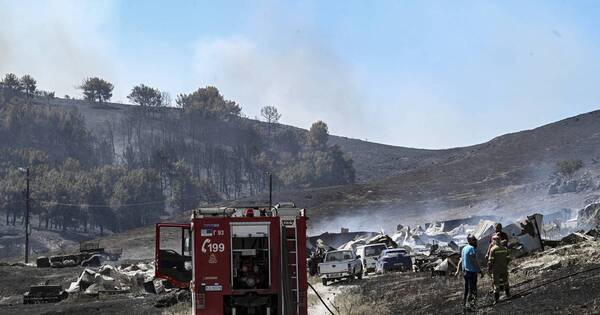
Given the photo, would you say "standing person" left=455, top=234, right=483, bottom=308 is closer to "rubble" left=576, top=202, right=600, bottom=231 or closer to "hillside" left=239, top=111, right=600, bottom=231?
"rubble" left=576, top=202, right=600, bottom=231

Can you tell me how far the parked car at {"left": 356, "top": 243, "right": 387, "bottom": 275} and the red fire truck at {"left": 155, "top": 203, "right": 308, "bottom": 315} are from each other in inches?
1151

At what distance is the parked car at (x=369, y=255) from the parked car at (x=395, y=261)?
4.74ft

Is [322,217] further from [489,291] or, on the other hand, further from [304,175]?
[489,291]

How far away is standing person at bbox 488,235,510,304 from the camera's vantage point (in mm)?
19156

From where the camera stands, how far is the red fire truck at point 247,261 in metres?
16.5

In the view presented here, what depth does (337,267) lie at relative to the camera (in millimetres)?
38281

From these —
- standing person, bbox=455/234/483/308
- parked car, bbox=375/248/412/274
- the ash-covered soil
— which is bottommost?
the ash-covered soil

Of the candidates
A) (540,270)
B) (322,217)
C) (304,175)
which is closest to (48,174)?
(304,175)

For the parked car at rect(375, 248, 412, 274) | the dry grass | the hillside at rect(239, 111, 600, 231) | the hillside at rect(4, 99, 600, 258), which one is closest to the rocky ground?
the dry grass

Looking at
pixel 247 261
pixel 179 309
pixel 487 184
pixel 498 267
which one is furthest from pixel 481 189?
pixel 247 261

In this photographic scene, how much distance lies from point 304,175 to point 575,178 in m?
99.3

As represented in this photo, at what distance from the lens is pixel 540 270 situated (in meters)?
24.0

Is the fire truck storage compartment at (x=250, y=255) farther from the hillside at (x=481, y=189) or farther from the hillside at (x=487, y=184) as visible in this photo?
the hillside at (x=487, y=184)

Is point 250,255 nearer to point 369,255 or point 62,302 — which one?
point 62,302
